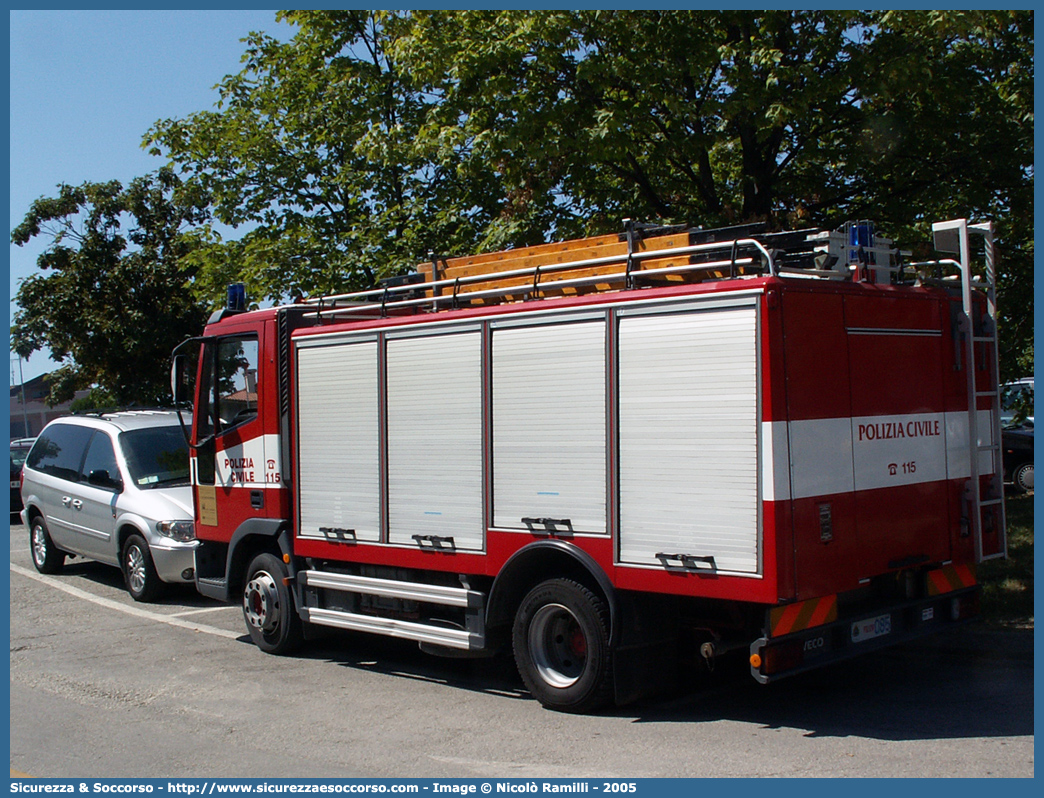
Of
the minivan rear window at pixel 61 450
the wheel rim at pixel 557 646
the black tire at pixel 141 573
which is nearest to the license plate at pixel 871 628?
the wheel rim at pixel 557 646

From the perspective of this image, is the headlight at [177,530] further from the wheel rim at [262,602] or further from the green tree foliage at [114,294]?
the green tree foliage at [114,294]

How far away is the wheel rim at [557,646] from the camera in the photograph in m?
6.91

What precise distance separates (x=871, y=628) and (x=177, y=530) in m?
7.59

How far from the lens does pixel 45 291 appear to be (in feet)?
83.4

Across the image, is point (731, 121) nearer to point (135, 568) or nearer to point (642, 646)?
point (642, 646)

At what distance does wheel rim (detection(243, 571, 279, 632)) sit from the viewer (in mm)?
9086

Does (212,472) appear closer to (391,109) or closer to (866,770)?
(866,770)

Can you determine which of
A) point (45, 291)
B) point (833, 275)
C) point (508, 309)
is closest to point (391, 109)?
point (508, 309)

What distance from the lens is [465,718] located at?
22.7ft

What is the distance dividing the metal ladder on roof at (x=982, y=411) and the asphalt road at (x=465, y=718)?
1.04 meters

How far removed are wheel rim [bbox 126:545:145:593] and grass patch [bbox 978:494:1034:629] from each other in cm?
864

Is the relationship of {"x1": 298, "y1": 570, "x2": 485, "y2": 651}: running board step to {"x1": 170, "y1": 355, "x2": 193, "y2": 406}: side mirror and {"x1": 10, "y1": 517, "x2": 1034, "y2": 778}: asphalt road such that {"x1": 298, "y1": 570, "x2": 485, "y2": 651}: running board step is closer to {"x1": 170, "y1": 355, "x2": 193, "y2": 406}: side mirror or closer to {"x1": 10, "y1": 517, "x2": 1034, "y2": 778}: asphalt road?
{"x1": 10, "y1": 517, "x2": 1034, "y2": 778}: asphalt road

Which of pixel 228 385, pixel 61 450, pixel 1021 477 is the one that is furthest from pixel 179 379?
pixel 1021 477

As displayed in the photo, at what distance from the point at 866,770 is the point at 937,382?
2.80 m
